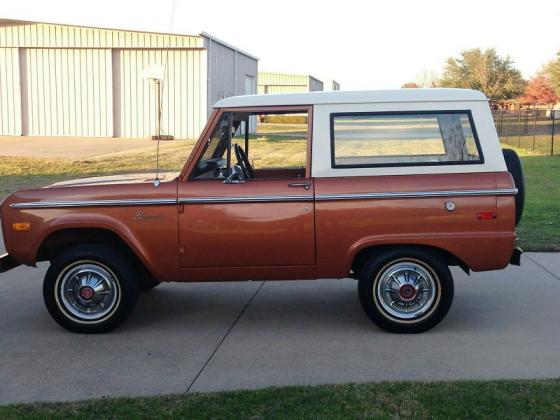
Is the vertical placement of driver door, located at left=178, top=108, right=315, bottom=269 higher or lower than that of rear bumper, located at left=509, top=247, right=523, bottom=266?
higher

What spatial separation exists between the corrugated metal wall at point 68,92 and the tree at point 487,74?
33.2 meters

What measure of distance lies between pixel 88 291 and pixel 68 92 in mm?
28811

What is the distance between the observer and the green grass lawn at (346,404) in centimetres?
414

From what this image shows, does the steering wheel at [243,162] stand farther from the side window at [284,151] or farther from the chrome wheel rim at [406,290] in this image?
the chrome wheel rim at [406,290]

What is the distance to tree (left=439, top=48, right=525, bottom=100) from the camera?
57106mm

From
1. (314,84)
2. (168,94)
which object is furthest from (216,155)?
(314,84)

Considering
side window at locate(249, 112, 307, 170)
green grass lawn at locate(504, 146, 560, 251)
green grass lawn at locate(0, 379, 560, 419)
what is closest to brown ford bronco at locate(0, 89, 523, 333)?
side window at locate(249, 112, 307, 170)

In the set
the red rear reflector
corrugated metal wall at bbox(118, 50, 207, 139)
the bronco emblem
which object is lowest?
the bronco emblem

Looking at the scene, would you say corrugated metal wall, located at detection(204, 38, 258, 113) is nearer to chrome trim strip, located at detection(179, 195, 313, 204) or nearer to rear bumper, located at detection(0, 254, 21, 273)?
rear bumper, located at detection(0, 254, 21, 273)

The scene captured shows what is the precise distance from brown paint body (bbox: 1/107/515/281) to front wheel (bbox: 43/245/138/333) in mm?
216

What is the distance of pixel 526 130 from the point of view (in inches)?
1503

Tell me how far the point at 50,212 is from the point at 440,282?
318 centimetres

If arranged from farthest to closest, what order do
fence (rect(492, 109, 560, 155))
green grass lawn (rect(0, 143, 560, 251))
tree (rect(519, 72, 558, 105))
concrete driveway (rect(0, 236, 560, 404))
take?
tree (rect(519, 72, 558, 105)) → fence (rect(492, 109, 560, 155)) → green grass lawn (rect(0, 143, 560, 251)) → concrete driveway (rect(0, 236, 560, 404))

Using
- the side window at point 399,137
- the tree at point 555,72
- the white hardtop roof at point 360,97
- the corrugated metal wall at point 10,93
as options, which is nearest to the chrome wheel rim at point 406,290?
the side window at point 399,137
